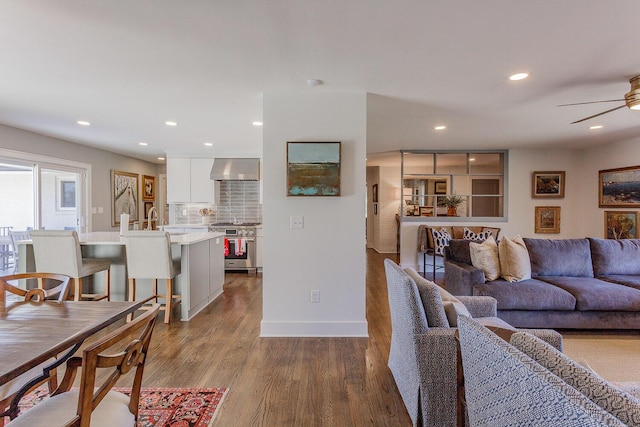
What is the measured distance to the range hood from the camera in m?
6.09

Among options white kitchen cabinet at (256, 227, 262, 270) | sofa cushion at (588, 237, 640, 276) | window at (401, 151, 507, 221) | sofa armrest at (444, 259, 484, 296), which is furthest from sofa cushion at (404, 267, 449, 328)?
window at (401, 151, 507, 221)

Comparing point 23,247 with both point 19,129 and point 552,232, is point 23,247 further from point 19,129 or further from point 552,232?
point 552,232

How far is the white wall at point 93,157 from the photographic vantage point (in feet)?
14.5

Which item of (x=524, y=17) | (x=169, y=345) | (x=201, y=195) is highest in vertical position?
(x=524, y=17)

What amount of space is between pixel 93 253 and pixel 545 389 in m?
4.46

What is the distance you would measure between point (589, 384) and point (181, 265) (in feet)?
11.8

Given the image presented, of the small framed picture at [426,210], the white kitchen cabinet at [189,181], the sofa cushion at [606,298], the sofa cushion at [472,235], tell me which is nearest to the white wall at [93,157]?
the white kitchen cabinet at [189,181]

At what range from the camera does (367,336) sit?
3.04 m

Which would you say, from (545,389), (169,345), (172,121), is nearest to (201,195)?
(172,121)

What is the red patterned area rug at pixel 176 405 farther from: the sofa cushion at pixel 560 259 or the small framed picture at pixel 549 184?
the small framed picture at pixel 549 184

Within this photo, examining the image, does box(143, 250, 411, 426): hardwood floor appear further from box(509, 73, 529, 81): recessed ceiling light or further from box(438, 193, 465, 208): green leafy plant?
box(438, 193, 465, 208): green leafy plant

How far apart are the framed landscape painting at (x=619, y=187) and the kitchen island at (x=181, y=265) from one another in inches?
259

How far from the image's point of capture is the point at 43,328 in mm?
1384

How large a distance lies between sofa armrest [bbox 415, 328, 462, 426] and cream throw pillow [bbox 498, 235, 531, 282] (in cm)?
198
